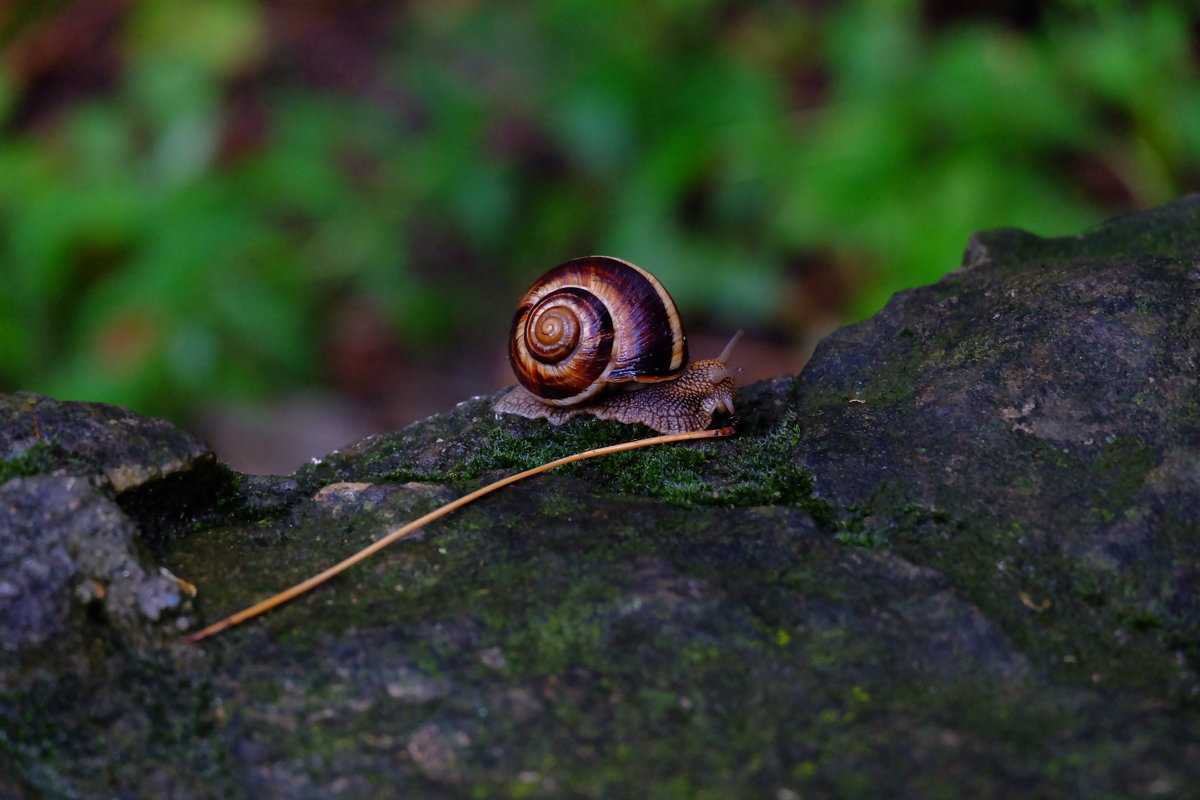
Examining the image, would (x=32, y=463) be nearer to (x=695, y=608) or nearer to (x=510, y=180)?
(x=695, y=608)

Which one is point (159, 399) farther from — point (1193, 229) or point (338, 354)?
point (1193, 229)

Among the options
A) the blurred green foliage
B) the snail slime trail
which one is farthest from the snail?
the blurred green foliage

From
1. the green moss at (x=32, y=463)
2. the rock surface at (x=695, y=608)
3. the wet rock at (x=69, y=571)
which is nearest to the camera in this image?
the rock surface at (x=695, y=608)

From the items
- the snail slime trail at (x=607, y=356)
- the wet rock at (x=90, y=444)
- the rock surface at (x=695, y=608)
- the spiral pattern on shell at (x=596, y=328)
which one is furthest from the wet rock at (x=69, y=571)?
the spiral pattern on shell at (x=596, y=328)

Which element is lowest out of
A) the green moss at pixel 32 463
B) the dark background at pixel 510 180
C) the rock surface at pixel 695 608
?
the rock surface at pixel 695 608

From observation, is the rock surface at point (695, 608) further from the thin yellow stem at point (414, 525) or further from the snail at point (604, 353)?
the snail at point (604, 353)

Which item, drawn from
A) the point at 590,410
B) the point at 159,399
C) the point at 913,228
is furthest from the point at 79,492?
the point at 913,228

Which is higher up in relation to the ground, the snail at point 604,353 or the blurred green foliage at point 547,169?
the blurred green foliage at point 547,169
